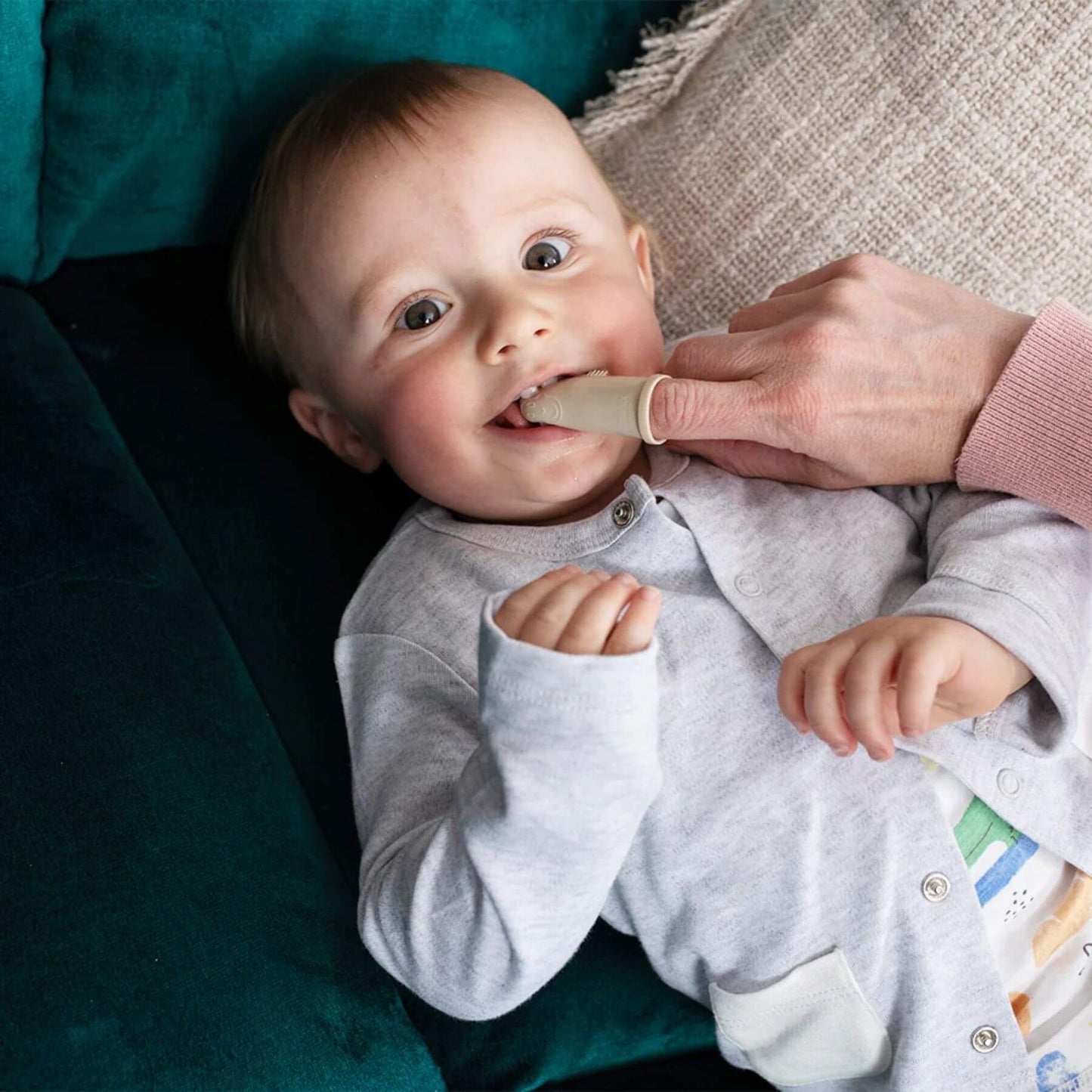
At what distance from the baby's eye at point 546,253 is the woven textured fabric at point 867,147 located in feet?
0.87

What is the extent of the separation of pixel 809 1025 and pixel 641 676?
0.41 metres

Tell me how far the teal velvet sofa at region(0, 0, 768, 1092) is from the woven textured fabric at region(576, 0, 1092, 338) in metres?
0.18

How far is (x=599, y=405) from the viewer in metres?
1.03

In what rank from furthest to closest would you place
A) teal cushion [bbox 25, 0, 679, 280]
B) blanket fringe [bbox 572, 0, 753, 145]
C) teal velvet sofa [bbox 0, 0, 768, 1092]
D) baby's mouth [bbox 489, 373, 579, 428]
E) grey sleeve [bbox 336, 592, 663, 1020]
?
blanket fringe [bbox 572, 0, 753, 145], teal cushion [bbox 25, 0, 679, 280], baby's mouth [bbox 489, 373, 579, 428], teal velvet sofa [bbox 0, 0, 768, 1092], grey sleeve [bbox 336, 592, 663, 1020]

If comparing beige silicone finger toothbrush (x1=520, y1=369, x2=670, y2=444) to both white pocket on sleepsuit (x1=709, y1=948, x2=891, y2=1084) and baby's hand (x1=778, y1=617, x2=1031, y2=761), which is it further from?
white pocket on sleepsuit (x1=709, y1=948, x2=891, y2=1084)

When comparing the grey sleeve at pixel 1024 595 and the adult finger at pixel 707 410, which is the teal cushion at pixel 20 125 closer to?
the adult finger at pixel 707 410

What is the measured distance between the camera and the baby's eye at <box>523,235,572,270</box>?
1.15 metres

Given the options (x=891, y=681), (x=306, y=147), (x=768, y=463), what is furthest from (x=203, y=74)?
(x=891, y=681)

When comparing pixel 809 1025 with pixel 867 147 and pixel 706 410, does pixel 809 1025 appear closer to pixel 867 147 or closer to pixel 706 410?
pixel 706 410

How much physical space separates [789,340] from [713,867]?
17.8 inches

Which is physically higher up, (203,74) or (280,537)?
(203,74)

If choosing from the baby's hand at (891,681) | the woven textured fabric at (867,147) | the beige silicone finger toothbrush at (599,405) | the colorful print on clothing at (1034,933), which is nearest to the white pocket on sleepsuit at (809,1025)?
the colorful print on clothing at (1034,933)

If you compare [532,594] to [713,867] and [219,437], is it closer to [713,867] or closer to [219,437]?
[713,867]

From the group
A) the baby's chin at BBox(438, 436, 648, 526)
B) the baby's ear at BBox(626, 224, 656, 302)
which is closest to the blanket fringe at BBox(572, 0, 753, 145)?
the baby's ear at BBox(626, 224, 656, 302)
